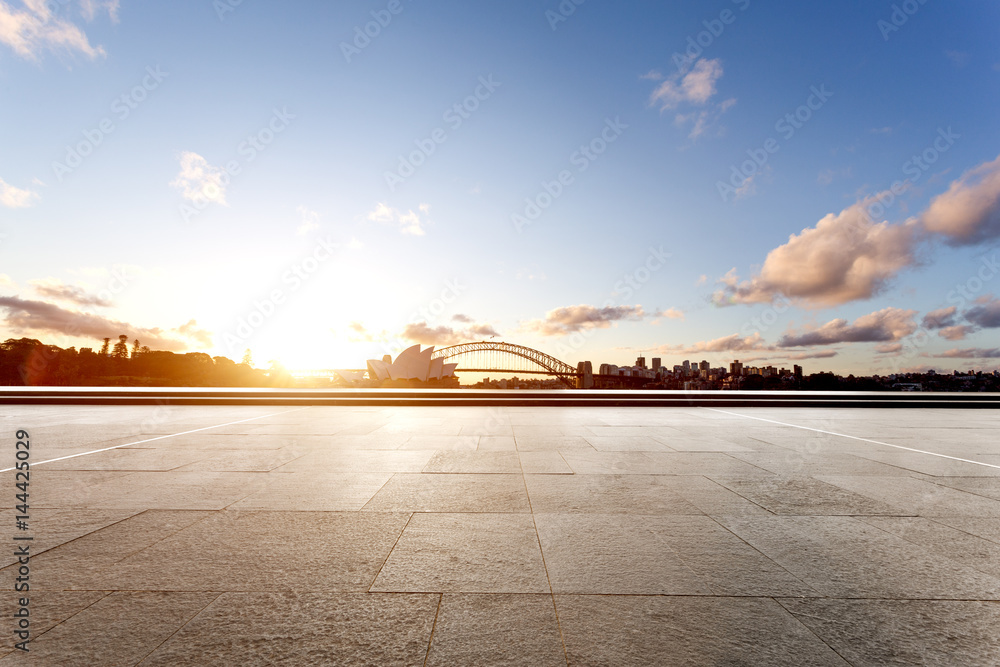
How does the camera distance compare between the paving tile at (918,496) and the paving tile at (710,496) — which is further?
the paving tile at (918,496)

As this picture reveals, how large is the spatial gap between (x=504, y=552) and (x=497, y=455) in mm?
4626

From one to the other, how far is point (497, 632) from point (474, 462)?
523 centimetres

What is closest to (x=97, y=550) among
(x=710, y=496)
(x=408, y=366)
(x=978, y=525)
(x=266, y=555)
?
(x=266, y=555)

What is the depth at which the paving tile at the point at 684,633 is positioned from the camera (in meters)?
2.68

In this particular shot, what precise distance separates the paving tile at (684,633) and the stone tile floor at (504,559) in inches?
0.5

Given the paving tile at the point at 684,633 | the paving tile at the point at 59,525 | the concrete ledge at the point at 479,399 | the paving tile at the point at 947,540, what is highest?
the concrete ledge at the point at 479,399

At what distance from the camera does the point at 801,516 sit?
533 cm

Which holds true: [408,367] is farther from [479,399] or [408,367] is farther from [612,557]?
[612,557]

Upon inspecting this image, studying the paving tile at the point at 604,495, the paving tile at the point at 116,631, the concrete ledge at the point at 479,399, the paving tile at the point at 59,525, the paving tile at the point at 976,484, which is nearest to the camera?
the paving tile at the point at 116,631

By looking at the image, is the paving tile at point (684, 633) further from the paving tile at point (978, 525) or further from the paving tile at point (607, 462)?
the paving tile at point (607, 462)

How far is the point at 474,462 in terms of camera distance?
320 inches

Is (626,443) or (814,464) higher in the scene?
(626,443)

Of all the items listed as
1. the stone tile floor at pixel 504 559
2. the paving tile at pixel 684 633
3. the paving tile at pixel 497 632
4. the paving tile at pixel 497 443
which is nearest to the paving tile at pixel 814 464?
the stone tile floor at pixel 504 559

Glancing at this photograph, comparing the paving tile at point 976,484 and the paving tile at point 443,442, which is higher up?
the paving tile at point 443,442
